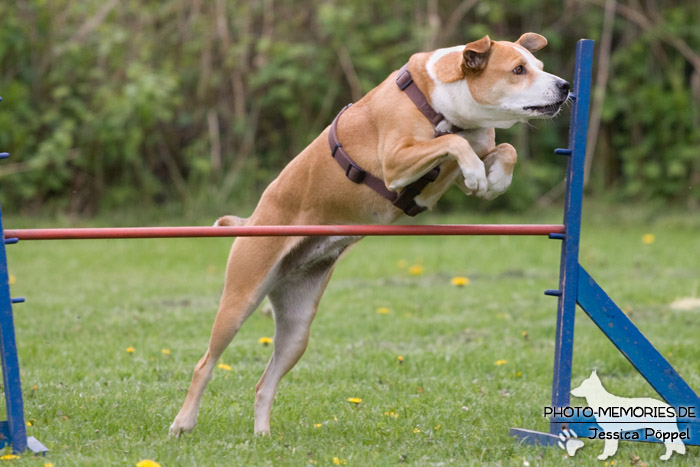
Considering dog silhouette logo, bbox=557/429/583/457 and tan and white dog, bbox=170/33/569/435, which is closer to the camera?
dog silhouette logo, bbox=557/429/583/457

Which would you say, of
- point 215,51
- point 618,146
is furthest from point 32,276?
point 618,146

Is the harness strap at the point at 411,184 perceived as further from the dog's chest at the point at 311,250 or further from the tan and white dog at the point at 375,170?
the dog's chest at the point at 311,250

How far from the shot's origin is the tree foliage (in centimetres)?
1277

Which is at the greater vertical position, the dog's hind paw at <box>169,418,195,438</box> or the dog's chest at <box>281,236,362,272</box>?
the dog's chest at <box>281,236,362,272</box>

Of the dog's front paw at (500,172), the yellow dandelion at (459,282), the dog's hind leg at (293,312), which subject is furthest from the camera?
the yellow dandelion at (459,282)

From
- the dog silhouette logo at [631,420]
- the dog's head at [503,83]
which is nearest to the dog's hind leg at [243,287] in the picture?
the dog's head at [503,83]

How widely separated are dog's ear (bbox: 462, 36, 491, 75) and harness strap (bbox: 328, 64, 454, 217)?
0.25m

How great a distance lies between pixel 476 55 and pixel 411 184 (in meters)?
0.65

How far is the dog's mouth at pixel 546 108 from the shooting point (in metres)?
4.05

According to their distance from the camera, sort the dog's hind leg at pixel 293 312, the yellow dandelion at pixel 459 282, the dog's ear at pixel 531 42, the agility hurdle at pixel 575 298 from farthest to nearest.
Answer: the yellow dandelion at pixel 459 282 → the dog's hind leg at pixel 293 312 → the dog's ear at pixel 531 42 → the agility hurdle at pixel 575 298

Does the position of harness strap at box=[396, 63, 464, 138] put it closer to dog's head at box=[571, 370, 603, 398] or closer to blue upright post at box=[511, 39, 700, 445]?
blue upright post at box=[511, 39, 700, 445]

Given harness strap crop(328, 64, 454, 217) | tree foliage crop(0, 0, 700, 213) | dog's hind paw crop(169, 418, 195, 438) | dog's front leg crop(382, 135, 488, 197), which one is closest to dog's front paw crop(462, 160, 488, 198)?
dog's front leg crop(382, 135, 488, 197)

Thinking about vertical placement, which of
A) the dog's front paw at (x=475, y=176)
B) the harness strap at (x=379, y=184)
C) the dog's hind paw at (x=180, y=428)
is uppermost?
the dog's front paw at (x=475, y=176)

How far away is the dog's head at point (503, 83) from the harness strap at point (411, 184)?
0.11 metres
